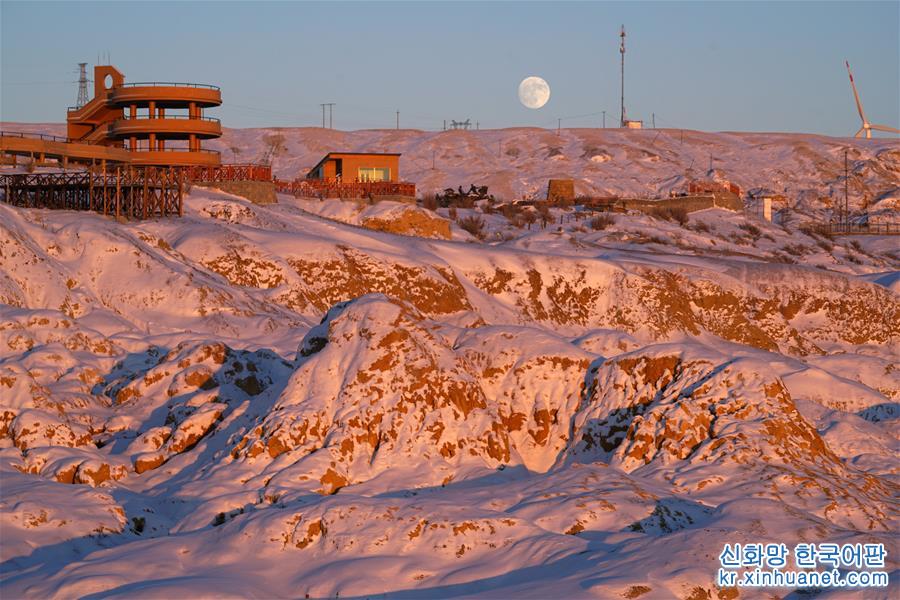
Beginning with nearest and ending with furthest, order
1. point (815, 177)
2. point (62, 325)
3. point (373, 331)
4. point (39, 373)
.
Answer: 1. point (373, 331)
2. point (39, 373)
3. point (62, 325)
4. point (815, 177)

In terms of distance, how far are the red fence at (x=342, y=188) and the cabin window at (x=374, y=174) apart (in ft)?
13.4

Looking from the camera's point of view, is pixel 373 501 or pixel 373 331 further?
pixel 373 331

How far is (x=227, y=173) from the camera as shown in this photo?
67.4 metres

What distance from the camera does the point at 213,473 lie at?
2395 cm

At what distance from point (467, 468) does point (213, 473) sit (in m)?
4.83

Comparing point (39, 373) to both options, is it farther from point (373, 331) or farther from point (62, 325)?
point (373, 331)

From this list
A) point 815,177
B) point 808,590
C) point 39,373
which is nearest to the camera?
point 808,590

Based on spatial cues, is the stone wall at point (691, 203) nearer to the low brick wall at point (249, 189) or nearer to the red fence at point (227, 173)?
the red fence at point (227, 173)

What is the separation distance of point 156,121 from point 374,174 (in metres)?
17.2

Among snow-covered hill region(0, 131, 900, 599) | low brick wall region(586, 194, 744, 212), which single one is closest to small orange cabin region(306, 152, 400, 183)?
low brick wall region(586, 194, 744, 212)

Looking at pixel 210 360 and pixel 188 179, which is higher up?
pixel 188 179

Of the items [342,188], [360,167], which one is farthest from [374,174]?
[342,188]

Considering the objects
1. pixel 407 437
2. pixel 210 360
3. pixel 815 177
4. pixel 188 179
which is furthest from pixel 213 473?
pixel 815 177

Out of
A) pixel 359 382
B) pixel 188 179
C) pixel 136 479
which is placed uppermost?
pixel 188 179
